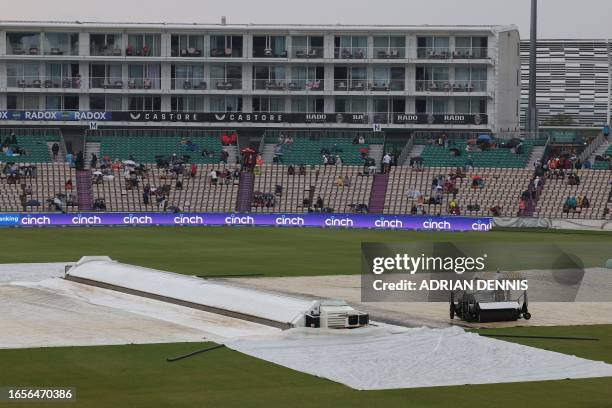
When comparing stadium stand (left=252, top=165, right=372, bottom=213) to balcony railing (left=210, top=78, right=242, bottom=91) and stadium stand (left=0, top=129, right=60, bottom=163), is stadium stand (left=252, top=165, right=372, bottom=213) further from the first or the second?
stadium stand (left=0, top=129, right=60, bottom=163)

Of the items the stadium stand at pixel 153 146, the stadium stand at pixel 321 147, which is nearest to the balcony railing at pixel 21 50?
the stadium stand at pixel 153 146

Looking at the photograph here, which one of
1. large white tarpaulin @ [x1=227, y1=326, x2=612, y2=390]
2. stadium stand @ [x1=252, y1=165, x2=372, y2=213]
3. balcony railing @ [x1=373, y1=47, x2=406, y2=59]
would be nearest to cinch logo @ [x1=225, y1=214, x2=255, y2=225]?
stadium stand @ [x1=252, y1=165, x2=372, y2=213]

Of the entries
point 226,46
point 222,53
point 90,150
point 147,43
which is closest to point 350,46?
point 226,46

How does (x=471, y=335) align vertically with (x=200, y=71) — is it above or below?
below

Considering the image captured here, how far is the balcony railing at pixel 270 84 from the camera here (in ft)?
336

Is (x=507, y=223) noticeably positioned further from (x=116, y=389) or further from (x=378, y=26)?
(x=116, y=389)

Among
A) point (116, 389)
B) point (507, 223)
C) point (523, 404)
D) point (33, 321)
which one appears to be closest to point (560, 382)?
point (523, 404)

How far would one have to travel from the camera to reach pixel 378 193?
3415 inches

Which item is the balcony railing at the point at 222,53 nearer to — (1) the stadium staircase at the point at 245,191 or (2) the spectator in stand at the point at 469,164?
(1) the stadium staircase at the point at 245,191

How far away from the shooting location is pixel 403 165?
92.7 meters

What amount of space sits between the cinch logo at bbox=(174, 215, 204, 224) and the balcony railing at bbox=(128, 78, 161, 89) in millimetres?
25956

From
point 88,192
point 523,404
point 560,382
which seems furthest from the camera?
point 88,192

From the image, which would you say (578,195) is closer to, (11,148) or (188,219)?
(188,219)

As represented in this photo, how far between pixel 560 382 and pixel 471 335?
489 centimetres
